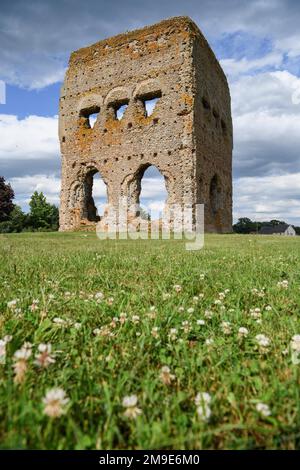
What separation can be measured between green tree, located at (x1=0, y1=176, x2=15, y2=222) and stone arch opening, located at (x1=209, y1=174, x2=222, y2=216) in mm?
26953

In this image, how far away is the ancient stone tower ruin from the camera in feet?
61.5

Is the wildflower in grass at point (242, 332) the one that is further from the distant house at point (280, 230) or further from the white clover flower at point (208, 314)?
the distant house at point (280, 230)

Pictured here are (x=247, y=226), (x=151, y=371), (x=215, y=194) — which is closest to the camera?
(x=151, y=371)

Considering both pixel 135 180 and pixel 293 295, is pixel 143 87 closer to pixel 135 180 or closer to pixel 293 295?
pixel 135 180

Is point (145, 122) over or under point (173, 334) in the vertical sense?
over

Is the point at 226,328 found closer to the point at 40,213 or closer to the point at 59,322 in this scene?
the point at 59,322

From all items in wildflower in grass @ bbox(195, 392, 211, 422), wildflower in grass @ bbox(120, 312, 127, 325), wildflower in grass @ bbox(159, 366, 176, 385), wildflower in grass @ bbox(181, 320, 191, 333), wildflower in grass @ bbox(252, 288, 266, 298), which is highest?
wildflower in grass @ bbox(252, 288, 266, 298)

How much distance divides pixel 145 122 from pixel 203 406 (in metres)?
19.8

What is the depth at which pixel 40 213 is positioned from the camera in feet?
163

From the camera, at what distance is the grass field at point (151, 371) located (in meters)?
1.09

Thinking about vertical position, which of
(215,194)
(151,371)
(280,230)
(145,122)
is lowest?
(151,371)

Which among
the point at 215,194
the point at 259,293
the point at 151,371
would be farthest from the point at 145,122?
the point at 151,371

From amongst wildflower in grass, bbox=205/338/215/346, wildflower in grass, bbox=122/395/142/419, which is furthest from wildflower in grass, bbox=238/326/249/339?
wildflower in grass, bbox=122/395/142/419

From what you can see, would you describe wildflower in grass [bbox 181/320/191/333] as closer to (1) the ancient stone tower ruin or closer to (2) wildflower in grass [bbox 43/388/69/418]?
(2) wildflower in grass [bbox 43/388/69/418]
